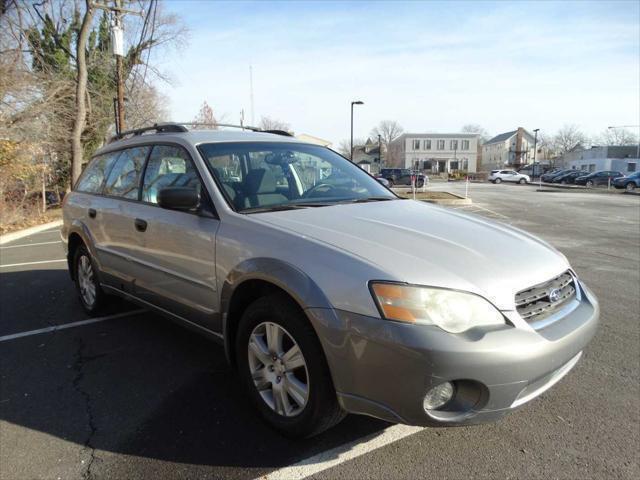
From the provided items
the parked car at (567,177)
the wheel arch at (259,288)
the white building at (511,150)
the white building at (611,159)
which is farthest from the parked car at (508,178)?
the wheel arch at (259,288)

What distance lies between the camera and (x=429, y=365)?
2023mm

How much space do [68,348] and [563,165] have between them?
355ft

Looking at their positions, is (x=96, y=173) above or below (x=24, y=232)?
above

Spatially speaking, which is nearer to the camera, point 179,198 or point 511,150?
point 179,198

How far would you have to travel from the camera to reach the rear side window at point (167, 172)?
11.1 ft

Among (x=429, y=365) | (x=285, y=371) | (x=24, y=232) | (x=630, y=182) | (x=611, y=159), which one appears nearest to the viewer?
(x=429, y=365)

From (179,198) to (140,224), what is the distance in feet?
2.89

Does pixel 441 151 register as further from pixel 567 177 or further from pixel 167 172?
pixel 167 172

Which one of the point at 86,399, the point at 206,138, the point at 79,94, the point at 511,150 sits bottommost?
the point at 86,399

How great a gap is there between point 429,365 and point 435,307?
260 mm

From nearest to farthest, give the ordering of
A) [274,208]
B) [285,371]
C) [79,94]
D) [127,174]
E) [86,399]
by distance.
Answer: [285,371], [274,208], [86,399], [127,174], [79,94]

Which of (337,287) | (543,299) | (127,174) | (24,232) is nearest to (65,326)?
(127,174)

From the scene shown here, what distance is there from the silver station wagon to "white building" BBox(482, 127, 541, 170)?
101000mm

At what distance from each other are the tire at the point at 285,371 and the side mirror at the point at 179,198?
2.68ft
